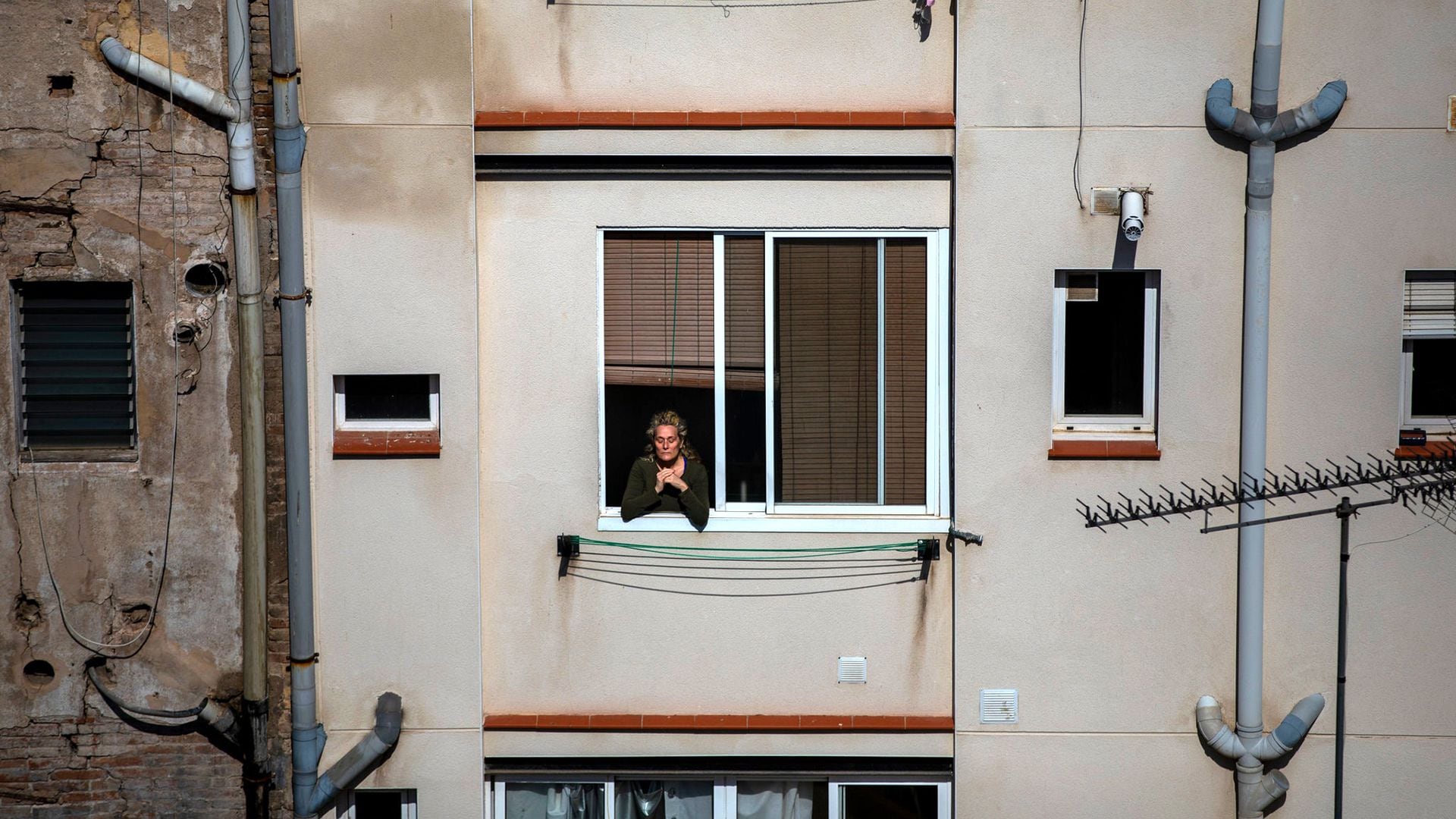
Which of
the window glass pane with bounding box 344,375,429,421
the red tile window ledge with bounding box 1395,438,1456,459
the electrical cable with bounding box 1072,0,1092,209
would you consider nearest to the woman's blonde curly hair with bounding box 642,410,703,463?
the window glass pane with bounding box 344,375,429,421

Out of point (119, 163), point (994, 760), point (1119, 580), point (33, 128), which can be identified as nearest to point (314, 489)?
point (119, 163)

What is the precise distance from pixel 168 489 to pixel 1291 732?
657 centimetres

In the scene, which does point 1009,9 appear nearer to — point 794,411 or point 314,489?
point 794,411

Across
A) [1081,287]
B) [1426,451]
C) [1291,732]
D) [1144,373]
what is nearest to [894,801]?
[1291,732]

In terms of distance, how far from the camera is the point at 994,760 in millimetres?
6773

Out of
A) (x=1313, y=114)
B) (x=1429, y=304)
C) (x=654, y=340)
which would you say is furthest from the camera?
(x=654, y=340)

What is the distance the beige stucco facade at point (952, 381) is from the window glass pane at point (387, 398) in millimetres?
148

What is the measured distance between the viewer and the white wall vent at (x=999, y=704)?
6742 millimetres

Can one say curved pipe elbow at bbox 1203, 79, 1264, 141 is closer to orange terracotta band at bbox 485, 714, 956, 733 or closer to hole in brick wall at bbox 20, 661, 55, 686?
orange terracotta band at bbox 485, 714, 956, 733

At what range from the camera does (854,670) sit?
6797mm

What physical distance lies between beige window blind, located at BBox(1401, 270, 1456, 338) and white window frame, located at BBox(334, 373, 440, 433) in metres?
5.57

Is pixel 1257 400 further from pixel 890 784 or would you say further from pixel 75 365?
pixel 75 365

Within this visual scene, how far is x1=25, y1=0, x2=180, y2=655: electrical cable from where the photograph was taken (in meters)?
6.53

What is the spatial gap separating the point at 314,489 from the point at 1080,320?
4.56 m
